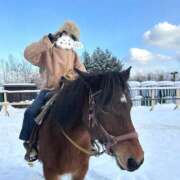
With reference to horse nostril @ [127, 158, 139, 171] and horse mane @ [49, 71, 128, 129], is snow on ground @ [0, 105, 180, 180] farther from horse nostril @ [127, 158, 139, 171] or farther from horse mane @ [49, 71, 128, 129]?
horse nostril @ [127, 158, 139, 171]

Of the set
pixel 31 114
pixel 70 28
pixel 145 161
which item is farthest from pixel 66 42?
pixel 145 161

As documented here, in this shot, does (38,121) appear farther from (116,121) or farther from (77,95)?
(116,121)

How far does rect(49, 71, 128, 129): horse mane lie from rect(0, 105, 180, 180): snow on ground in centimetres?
214

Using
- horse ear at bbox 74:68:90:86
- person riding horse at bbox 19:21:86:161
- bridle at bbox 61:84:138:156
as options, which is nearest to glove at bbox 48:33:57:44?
person riding horse at bbox 19:21:86:161

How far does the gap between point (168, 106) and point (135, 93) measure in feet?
6.89

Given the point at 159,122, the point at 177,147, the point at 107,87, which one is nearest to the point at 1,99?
the point at 159,122

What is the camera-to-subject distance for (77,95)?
300 cm

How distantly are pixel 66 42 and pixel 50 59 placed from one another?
261mm

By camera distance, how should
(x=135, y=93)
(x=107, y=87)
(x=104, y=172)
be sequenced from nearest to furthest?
(x=107, y=87) → (x=104, y=172) → (x=135, y=93)

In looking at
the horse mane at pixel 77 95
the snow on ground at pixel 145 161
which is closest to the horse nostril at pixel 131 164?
the horse mane at pixel 77 95

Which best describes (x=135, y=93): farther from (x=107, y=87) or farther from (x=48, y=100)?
(x=107, y=87)

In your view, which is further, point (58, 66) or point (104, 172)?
point (104, 172)

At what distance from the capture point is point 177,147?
7141 millimetres

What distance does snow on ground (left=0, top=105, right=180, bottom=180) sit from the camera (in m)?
5.25
